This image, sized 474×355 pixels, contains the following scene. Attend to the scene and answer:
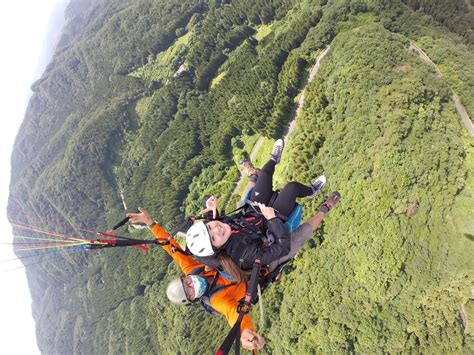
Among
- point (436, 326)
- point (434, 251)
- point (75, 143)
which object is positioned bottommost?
point (75, 143)

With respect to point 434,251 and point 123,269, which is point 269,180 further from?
point 123,269

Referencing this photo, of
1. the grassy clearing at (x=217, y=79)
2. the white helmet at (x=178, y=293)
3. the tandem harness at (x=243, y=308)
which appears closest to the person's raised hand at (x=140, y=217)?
the white helmet at (x=178, y=293)

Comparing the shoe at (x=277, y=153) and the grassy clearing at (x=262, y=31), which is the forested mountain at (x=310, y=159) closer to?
the grassy clearing at (x=262, y=31)

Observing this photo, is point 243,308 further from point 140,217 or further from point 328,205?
point 328,205

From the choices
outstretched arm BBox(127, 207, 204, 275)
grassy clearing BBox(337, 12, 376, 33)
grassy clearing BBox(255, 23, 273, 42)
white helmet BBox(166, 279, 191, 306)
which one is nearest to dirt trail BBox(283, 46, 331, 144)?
grassy clearing BBox(337, 12, 376, 33)

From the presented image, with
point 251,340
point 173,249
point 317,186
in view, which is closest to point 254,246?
point 251,340

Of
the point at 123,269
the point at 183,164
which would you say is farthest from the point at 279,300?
the point at 123,269
